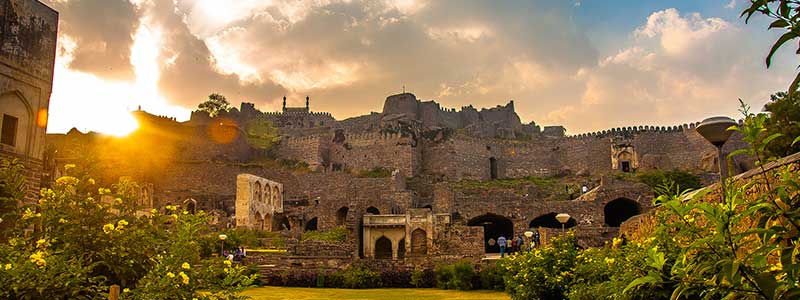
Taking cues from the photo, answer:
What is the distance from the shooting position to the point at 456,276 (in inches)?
806

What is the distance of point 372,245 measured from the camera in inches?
1300

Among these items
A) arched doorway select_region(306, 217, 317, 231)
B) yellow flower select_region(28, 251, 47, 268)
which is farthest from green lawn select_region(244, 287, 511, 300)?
arched doorway select_region(306, 217, 317, 231)

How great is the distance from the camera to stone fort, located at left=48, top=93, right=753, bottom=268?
37125mm

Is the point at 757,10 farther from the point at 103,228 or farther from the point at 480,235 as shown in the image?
the point at 480,235

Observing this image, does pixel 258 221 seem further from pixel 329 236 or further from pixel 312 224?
pixel 329 236

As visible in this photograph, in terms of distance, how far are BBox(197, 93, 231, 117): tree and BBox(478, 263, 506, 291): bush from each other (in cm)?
5885

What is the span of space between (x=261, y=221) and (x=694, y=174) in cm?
3183

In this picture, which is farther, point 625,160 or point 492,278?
point 625,160

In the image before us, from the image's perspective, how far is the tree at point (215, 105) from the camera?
244 feet

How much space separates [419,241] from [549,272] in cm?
2042

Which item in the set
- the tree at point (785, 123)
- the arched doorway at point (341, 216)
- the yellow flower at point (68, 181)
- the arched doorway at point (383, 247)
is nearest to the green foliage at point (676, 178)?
the tree at point (785, 123)

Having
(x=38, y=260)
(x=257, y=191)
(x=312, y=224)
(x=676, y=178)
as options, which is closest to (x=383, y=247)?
(x=257, y=191)

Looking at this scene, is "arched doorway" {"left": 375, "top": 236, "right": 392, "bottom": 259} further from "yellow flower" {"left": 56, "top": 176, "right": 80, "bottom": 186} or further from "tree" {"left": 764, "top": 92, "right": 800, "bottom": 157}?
"yellow flower" {"left": 56, "top": 176, "right": 80, "bottom": 186}

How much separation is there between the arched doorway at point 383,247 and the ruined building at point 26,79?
18.1 meters
